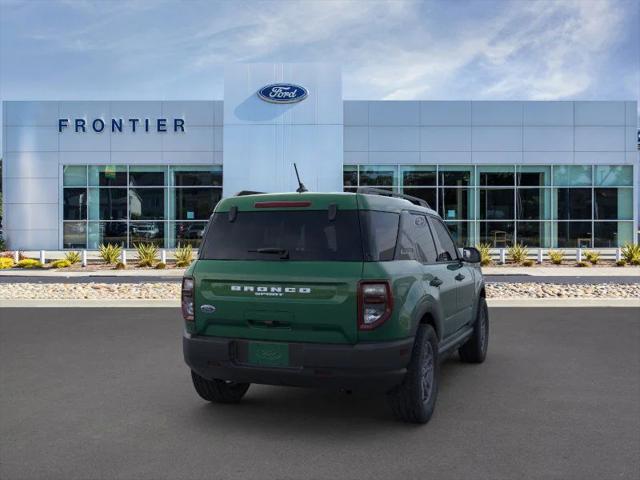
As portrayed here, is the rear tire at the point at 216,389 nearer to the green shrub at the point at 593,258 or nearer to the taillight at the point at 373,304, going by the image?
the taillight at the point at 373,304

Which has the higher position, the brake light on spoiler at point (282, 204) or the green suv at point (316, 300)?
the brake light on spoiler at point (282, 204)

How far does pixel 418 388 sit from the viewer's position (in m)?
4.91

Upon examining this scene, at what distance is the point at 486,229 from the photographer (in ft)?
98.9

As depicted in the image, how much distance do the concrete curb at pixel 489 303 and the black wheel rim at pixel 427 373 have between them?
8119mm

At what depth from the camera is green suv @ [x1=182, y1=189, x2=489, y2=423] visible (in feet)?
15.2

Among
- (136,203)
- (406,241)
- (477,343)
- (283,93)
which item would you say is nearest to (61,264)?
(136,203)

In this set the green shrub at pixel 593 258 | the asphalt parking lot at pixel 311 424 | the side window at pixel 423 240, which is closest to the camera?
the asphalt parking lot at pixel 311 424

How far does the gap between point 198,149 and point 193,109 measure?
1.90 m

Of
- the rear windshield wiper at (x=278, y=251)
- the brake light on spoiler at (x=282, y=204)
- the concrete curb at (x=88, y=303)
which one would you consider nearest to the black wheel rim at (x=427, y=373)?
the rear windshield wiper at (x=278, y=251)

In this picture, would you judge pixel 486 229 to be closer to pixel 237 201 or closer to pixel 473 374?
pixel 473 374

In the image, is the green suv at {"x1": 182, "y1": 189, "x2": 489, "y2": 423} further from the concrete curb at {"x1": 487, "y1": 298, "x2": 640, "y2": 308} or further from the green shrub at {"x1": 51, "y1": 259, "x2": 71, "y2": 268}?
the green shrub at {"x1": 51, "y1": 259, "x2": 71, "y2": 268}

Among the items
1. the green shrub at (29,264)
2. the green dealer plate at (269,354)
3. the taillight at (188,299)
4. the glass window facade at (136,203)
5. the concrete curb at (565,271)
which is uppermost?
the glass window facade at (136,203)

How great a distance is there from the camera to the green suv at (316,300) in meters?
4.62

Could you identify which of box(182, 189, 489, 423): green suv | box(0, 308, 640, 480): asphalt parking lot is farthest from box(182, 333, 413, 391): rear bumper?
box(0, 308, 640, 480): asphalt parking lot
